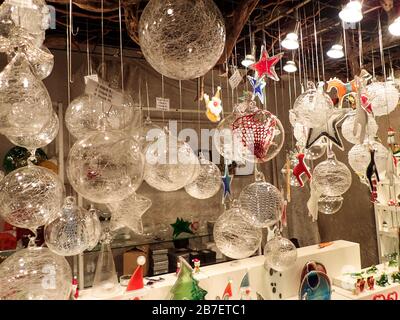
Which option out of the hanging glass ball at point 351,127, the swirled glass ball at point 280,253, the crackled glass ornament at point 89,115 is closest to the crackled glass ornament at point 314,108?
the hanging glass ball at point 351,127

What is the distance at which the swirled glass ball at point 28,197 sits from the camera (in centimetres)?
120

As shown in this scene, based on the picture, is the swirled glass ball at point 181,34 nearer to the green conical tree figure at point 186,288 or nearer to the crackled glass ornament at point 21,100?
the crackled glass ornament at point 21,100

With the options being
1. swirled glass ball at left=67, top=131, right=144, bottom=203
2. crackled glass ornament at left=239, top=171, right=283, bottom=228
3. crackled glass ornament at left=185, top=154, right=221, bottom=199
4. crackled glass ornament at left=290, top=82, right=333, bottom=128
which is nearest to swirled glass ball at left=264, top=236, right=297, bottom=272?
crackled glass ornament at left=239, top=171, right=283, bottom=228

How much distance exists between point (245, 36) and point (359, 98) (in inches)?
84.5

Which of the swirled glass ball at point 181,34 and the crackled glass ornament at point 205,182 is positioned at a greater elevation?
the swirled glass ball at point 181,34

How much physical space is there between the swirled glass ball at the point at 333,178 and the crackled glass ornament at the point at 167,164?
1.06 m

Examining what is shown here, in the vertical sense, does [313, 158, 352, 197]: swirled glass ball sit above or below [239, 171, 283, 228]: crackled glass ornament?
above

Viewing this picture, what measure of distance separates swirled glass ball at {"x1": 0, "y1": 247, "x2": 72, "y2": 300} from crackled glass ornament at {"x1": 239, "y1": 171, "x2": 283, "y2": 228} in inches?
37.4

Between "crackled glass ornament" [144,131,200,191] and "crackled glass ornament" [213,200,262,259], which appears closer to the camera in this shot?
"crackled glass ornament" [144,131,200,191]

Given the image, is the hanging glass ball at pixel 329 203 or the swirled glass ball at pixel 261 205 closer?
the swirled glass ball at pixel 261 205

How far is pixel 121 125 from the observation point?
1892mm

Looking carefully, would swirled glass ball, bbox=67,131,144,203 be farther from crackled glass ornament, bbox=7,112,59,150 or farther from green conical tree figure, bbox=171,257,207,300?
green conical tree figure, bbox=171,257,207,300

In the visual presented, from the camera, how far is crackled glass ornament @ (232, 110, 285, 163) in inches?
64.7

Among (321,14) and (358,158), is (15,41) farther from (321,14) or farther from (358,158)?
(321,14)
